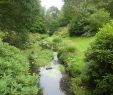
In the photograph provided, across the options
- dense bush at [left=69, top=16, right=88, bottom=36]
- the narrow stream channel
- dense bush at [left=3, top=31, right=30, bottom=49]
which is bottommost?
the narrow stream channel

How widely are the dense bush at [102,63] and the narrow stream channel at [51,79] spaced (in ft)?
11.6

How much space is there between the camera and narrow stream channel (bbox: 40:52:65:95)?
2123 centimetres

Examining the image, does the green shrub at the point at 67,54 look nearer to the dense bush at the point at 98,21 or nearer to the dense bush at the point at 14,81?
the dense bush at the point at 98,21

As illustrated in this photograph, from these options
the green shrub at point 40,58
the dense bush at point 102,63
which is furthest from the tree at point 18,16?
the dense bush at point 102,63

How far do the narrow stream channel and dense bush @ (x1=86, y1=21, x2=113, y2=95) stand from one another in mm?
3522

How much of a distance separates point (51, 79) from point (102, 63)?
8111 millimetres

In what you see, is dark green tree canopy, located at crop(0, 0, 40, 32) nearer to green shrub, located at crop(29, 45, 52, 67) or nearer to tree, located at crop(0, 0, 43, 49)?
tree, located at crop(0, 0, 43, 49)

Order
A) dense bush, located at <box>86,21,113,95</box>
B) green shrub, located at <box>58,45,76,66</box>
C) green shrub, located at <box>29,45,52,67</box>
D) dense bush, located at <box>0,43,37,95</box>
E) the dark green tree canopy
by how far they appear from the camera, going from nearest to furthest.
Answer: dense bush, located at <box>0,43,37,95</box>, dense bush, located at <box>86,21,113,95</box>, the dark green tree canopy, green shrub, located at <box>58,45,76,66</box>, green shrub, located at <box>29,45,52,67</box>

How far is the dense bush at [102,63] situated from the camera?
17.1 m

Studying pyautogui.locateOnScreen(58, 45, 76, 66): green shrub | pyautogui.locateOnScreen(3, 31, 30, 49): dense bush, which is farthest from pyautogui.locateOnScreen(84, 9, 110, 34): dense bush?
pyautogui.locateOnScreen(3, 31, 30, 49): dense bush

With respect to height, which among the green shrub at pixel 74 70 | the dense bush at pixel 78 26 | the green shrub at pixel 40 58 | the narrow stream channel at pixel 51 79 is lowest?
the narrow stream channel at pixel 51 79

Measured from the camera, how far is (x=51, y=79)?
81.8 feet

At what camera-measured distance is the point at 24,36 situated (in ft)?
85.4

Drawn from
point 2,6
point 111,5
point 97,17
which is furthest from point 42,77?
point 111,5
